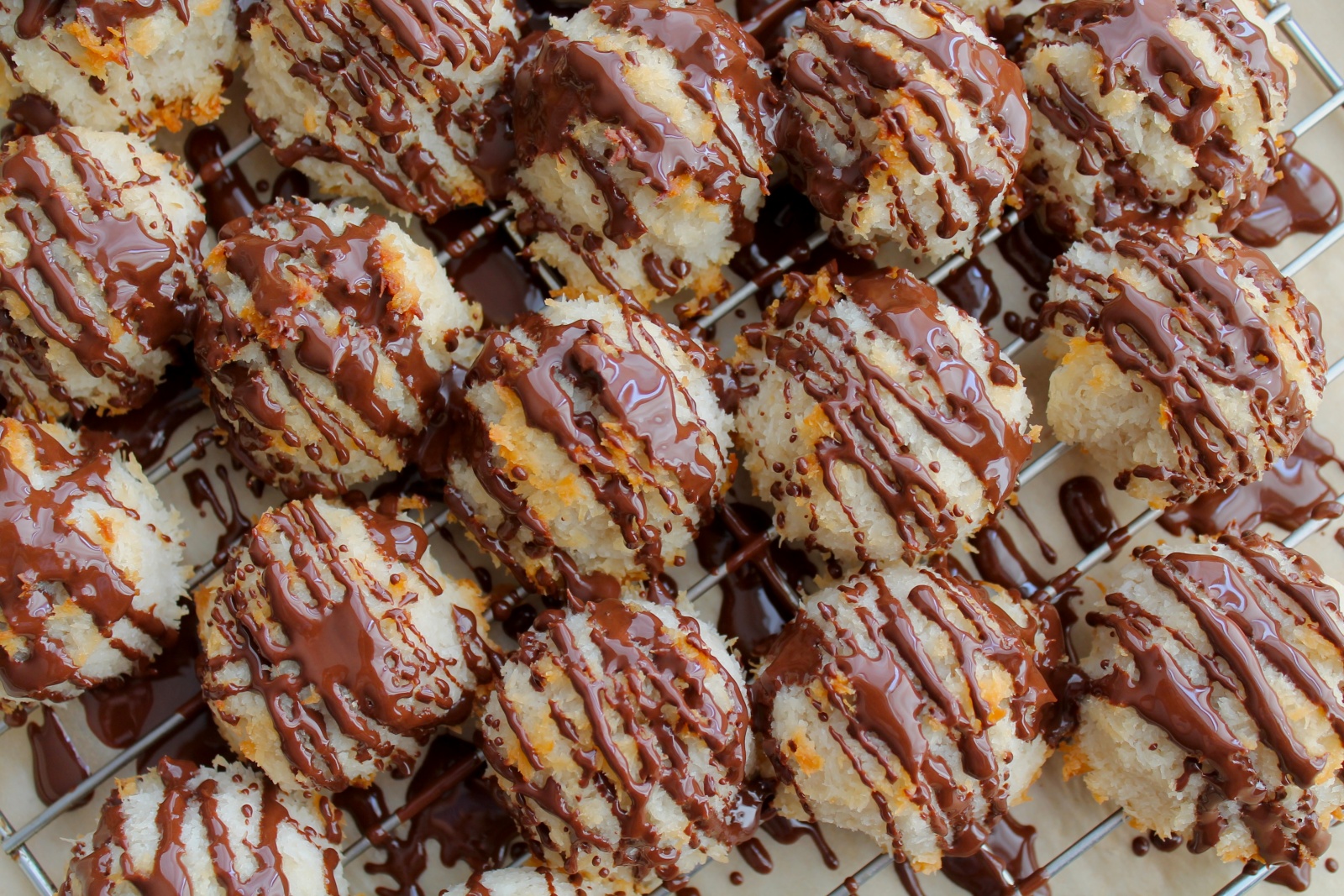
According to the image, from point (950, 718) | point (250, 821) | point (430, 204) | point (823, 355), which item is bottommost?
point (950, 718)

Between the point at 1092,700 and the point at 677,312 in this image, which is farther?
the point at 677,312

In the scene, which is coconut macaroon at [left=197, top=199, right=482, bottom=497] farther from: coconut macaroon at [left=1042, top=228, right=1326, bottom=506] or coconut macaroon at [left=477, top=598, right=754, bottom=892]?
coconut macaroon at [left=1042, top=228, right=1326, bottom=506]

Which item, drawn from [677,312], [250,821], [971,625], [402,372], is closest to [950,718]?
[971,625]

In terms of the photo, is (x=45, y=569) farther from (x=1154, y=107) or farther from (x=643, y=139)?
(x=1154, y=107)

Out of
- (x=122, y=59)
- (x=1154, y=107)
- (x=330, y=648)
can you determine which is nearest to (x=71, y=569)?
(x=330, y=648)

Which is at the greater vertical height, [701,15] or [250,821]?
[701,15]

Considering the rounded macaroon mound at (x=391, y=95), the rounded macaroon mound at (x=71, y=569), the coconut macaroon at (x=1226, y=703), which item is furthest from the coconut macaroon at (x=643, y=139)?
the coconut macaroon at (x=1226, y=703)

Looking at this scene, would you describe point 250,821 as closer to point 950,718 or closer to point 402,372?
point 402,372
